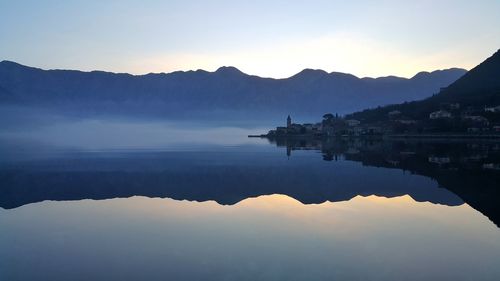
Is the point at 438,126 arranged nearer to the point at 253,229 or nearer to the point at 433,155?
the point at 433,155

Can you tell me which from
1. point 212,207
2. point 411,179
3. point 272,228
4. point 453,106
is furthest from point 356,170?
point 453,106

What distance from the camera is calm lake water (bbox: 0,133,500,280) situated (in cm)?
958

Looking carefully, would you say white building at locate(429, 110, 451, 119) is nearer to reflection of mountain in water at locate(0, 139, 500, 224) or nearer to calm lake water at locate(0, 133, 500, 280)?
reflection of mountain in water at locate(0, 139, 500, 224)

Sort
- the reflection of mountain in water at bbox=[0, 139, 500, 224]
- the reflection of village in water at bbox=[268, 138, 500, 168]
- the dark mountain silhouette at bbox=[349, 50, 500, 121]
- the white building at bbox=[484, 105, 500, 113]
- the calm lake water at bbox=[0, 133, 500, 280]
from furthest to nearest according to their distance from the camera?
1. the dark mountain silhouette at bbox=[349, 50, 500, 121]
2. the white building at bbox=[484, 105, 500, 113]
3. the reflection of village in water at bbox=[268, 138, 500, 168]
4. the reflection of mountain in water at bbox=[0, 139, 500, 224]
5. the calm lake water at bbox=[0, 133, 500, 280]

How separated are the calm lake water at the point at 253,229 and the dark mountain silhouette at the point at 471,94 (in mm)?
107263

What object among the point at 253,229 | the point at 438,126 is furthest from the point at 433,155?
the point at 438,126

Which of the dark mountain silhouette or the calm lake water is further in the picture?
the dark mountain silhouette

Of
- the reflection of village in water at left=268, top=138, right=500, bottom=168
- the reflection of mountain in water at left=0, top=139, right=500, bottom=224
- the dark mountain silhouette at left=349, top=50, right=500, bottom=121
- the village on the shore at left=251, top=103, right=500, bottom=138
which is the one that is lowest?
the reflection of village in water at left=268, top=138, right=500, bottom=168

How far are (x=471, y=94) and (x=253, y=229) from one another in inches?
5525

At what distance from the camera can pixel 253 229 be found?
1371 cm

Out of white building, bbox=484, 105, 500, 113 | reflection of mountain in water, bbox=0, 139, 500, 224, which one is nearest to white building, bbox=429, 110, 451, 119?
white building, bbox=484, 105, 500, 113

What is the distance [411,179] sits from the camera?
27.3 m

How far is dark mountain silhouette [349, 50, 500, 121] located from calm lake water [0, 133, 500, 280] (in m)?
107

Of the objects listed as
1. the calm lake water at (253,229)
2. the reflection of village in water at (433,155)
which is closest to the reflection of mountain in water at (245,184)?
the calm lake water at (253,229)
